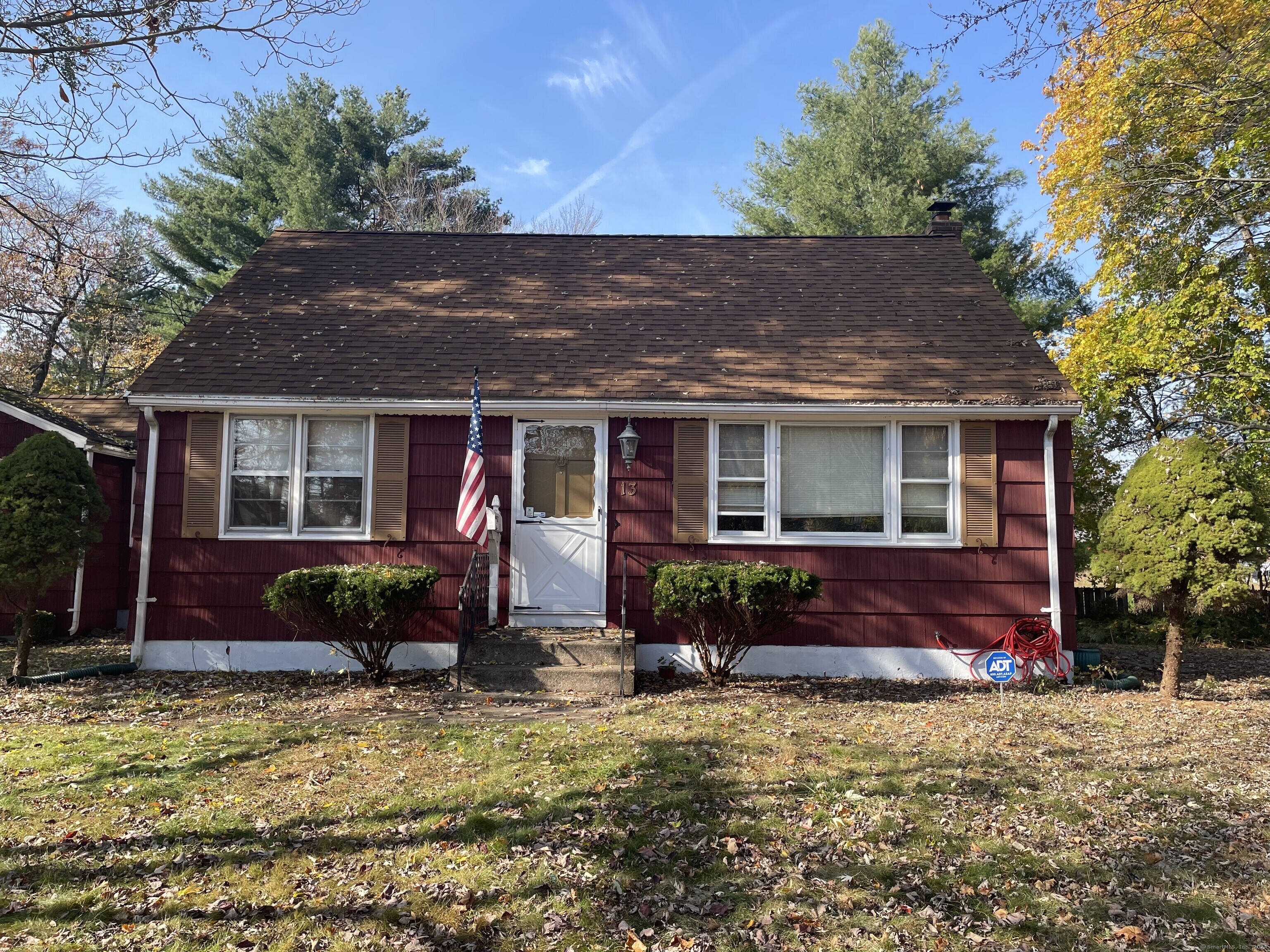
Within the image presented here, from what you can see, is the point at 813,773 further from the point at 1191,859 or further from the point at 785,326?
the point at 785,326

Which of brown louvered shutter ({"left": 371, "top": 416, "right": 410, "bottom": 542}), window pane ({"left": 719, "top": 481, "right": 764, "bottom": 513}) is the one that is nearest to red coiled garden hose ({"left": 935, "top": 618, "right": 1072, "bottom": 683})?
window pane ({"left": 719, "top": 481, "right": 764, "bottom": 513})

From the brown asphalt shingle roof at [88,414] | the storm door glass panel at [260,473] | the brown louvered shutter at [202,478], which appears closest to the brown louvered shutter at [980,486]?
the storm door glass panel at [260,473]

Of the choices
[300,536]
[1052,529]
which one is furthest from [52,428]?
[1052,529]

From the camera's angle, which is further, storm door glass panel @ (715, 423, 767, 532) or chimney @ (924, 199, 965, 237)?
chimney @ (924, 199, 965, 237)

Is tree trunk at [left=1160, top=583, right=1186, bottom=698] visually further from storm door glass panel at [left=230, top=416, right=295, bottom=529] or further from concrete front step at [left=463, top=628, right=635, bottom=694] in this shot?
storm door glass panel at [left=230, top=416, right=295, bottom=529]

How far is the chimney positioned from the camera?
12273 mm

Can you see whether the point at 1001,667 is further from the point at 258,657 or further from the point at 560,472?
the point at 258,657

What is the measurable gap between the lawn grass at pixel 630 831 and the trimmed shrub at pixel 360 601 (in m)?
1.11

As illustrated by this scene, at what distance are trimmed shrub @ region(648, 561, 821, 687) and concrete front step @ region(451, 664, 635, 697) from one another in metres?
0.82

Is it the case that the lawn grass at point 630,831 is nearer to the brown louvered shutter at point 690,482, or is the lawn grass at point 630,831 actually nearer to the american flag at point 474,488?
the american flag at point 474,488

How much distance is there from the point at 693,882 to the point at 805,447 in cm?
578

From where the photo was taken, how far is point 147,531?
8.83 meters

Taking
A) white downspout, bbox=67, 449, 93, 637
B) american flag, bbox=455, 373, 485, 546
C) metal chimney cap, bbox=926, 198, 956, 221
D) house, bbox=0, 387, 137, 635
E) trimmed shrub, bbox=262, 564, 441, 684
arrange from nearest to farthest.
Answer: trimmed shrub, bbox=262, 564, 441, 684, american flag, bbox=455, 373, 485, 546, house, bbox=0, 387, 137, 635, white downspout, bbox=67, 449, 93, 637, metal chimney cap, bbox=926, 198, 956, 221

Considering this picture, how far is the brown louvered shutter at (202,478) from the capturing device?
29.0 ft
